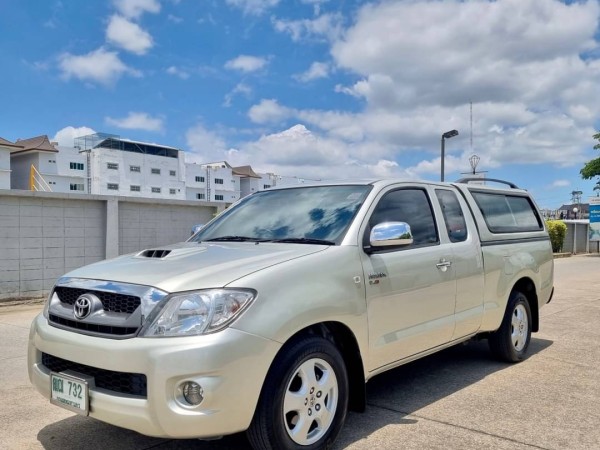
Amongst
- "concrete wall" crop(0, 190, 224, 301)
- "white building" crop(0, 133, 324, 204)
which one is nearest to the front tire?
"concrete wall" crop(0, 190, 224, 301)

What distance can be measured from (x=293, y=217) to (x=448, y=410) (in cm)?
192

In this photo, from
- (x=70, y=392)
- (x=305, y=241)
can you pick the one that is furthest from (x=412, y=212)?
(x=70, y=392)

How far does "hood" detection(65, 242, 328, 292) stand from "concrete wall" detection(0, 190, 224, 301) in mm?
6500

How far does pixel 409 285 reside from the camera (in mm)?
4152

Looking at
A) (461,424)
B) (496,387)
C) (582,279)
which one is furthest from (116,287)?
(582,279)

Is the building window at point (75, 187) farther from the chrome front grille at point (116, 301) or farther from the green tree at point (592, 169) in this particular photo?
the chrome front grille at point (116, 301)

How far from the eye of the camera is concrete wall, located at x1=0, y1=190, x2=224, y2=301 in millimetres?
9305

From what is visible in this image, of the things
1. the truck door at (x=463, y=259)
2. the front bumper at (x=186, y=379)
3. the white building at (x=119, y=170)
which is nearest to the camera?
the front bumper at (x=186, y=379)

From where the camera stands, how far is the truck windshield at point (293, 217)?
3.97 m

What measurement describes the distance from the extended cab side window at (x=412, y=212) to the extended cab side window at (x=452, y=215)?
0.75 feet

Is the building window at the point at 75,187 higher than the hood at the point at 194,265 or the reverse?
higher

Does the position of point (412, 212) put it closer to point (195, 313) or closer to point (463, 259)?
point (463, 259)

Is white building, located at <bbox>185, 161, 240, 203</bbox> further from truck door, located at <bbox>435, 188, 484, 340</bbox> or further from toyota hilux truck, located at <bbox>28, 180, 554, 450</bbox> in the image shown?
toyota hilux truck, located at <bbox>28, 180, 554, 450</bbox>

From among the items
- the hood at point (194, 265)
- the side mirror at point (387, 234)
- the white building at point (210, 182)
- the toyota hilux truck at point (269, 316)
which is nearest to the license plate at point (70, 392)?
the toyota hilux truck at point (269, 316)
